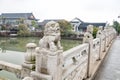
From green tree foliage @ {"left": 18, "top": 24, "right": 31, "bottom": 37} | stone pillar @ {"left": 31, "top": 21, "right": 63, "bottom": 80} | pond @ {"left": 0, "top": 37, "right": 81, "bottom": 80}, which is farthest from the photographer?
green tree foliage @ {"left": 18, "top": 24, "right": 31, "bottom": 37}

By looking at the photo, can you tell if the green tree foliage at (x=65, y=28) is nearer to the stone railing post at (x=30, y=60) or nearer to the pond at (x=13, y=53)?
the pond at (x=13, y=53)

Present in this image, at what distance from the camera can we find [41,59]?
1.81m

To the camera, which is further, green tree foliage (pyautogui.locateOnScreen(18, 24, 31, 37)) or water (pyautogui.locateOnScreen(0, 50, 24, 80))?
green tree foliage (pyautogui.locateOnScreen(18, 24, 31, 37))

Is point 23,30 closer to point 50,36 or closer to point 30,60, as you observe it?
point 30,60

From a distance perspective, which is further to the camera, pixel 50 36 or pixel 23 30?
pixel 23 30

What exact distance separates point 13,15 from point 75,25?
17.2 metres

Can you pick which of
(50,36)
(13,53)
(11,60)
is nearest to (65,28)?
(13,53)

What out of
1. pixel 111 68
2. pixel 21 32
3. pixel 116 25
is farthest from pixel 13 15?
pixel 111 68

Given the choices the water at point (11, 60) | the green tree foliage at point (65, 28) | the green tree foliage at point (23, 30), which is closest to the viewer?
the water at point (11, 60)

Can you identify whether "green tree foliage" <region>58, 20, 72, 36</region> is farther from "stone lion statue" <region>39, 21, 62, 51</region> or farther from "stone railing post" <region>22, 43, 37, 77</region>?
"stone lion statue" <region>39, 21, 62, 51</region>

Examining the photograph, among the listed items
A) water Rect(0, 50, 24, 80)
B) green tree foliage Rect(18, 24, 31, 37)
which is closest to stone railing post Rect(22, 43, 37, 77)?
water Rect(0, 50, 24, 80)

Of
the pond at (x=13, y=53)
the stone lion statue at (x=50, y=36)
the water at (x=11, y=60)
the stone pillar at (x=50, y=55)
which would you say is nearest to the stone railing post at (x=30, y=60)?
the stone pillar at (x=50, y=55)

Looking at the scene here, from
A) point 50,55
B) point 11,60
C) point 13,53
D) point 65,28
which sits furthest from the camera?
point 65,28

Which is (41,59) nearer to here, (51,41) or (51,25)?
(51,41)
